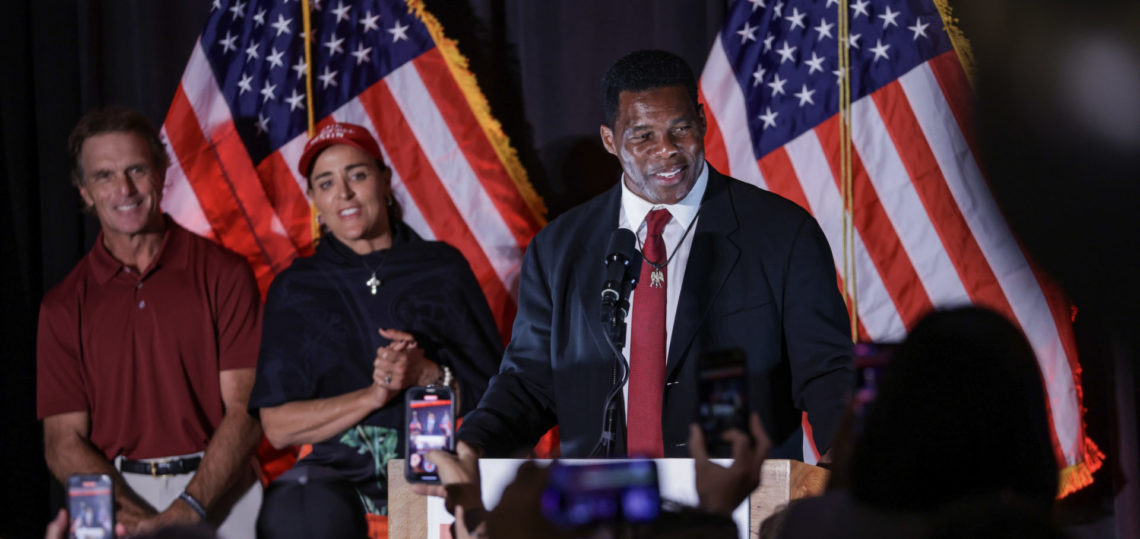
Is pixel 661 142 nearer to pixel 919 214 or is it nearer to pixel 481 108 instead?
pixel 919 214

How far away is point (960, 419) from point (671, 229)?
1766mm

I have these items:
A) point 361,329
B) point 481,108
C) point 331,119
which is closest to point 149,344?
point 361,329

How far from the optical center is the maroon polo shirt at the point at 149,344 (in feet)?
12.1

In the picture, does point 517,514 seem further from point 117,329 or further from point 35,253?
point 35,253

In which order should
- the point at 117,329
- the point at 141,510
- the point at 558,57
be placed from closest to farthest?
the point at 141,510, the point at 117,329, the point at 558,57

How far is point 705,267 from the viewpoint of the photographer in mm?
2541

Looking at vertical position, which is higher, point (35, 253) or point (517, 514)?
point (35, 253)

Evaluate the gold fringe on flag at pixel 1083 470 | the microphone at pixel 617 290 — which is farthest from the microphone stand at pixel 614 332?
the gold fringe on flag at pixel 1083 470

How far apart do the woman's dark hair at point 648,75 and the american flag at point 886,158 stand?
1047 millimetres

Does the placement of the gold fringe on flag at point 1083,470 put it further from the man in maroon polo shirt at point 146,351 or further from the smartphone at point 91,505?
the smartphone at point 91,505

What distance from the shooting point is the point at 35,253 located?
14.3ft

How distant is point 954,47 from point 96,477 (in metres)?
2.82

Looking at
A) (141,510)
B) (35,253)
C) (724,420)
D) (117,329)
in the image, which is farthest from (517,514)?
(35,253)

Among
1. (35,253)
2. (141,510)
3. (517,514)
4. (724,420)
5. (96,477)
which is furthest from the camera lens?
(35,253)
